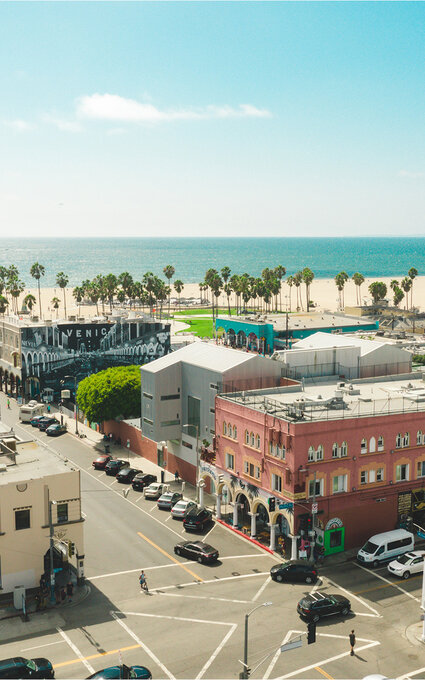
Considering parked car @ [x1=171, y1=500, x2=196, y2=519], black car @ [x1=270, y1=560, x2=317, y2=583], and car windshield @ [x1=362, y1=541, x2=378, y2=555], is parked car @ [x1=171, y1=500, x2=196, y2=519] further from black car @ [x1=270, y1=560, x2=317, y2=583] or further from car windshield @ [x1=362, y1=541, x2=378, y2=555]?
car windshield @ [x1=362, y1=541, x2=378, y2=555]

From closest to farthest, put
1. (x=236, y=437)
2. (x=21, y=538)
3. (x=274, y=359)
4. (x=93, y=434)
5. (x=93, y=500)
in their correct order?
(x=21, y=538) < (x=236, y=437) < (x=93, y=500) < (x=274, y=359) < (x=93, y=434)

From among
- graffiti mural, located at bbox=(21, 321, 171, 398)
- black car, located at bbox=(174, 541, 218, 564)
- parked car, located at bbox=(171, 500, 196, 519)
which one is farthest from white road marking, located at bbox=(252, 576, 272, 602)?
graffiti mural, located at bbox=(21, 321, 171, 398)

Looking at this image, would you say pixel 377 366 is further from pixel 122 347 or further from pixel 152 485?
pixel 122 347

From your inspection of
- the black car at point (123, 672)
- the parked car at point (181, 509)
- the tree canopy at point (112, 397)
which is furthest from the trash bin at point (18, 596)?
the tree canopy at point (112, 397)

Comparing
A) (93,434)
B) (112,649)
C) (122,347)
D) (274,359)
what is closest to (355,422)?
(274,359)

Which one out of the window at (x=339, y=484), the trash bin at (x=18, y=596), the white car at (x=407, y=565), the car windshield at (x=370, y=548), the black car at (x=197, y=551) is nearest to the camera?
the trash bin at (x=18, y=596)

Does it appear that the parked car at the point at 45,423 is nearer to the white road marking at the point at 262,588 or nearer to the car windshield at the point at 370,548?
the white road marking at the point at 262,588
